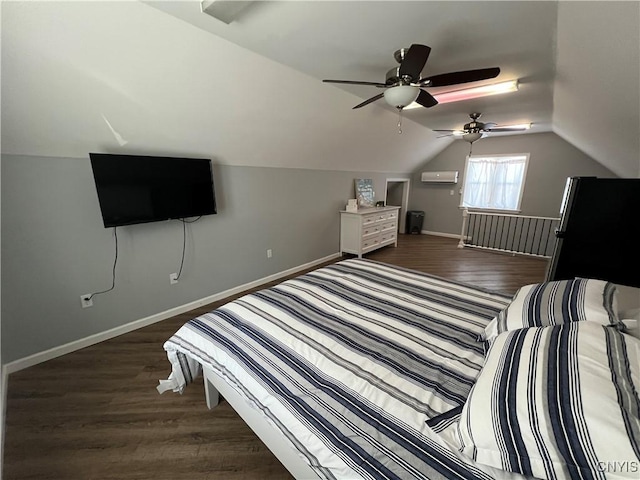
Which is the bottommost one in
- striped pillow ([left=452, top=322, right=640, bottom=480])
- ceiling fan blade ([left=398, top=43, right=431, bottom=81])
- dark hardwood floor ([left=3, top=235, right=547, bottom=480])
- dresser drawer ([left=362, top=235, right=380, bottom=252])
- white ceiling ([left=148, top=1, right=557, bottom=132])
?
dark hardwood floor ([left=3, top=235, right=547, bottom=480])

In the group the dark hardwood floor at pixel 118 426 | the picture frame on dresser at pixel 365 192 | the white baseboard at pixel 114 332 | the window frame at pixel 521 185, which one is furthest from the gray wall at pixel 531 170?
the dark hardwood floor at pixel 118 426

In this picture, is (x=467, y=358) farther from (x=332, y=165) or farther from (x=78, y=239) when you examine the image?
(x=332, y=165)

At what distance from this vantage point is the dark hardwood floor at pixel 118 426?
4.41 ft

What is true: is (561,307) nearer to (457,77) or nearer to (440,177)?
(457,77)

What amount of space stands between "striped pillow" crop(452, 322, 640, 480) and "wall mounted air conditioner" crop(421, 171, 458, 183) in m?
5.84

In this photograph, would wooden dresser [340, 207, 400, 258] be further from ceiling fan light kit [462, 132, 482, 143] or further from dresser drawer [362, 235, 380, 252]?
ceiling fan light kit [462, 132, 482, 143]

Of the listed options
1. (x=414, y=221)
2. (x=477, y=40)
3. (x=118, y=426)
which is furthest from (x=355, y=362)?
(x=414, y=221)

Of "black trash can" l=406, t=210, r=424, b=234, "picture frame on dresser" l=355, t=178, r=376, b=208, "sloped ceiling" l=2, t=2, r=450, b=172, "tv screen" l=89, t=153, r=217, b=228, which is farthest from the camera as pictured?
"black trash can" l=406, t=210, r=424, b=234

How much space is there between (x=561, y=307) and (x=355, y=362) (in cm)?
97

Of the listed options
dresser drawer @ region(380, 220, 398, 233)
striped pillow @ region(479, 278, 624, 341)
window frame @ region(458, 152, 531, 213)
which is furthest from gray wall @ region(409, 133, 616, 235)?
striped pillow @ region(479, 278, 624, 341)

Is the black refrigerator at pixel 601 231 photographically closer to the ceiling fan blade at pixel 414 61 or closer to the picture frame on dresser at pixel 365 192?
the ceiling fan blade at pixel 414 61

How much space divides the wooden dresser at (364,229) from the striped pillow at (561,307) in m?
3.21

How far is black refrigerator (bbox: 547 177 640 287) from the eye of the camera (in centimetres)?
175

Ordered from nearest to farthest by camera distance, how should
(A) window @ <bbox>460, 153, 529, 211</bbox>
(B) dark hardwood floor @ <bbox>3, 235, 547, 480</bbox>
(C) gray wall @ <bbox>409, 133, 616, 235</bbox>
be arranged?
(B) dark hardwood floor @ <bbox>3, 235, 547, 480</bbox> → (C) gray wall @ <bbox>409, 133, 616, 235</bbox> → (A) window @ <bbox>460, 153, 529, 211</bbox>
